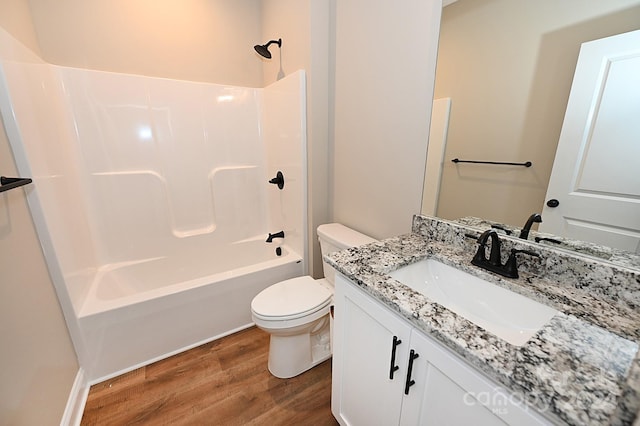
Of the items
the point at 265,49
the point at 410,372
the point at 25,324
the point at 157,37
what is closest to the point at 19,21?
the point at 157,37

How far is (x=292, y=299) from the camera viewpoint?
4.62ft

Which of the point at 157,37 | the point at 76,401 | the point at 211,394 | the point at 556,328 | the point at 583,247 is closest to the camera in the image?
the point at 556,328

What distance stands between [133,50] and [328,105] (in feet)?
4.84

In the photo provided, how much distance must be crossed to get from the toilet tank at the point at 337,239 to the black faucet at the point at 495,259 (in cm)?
62

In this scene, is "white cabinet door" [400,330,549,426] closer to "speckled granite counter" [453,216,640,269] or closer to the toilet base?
"speckled granite counter" [453,216,640,269]

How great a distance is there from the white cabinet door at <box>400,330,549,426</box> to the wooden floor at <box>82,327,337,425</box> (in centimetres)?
77

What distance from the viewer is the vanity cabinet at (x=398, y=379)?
55 cm

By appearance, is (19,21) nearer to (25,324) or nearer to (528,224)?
(25,324)

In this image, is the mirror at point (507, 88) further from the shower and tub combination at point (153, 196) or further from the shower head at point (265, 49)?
the shower head at point (265, 49)

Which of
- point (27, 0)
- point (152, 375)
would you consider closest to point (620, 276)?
point (152, 375)

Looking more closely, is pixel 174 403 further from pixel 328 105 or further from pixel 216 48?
pixel 216 48

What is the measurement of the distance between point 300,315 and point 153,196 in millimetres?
1559

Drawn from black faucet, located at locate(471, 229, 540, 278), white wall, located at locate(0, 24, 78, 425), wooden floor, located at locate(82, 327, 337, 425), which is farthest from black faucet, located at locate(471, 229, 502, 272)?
white wall, located at locate(0, 24, 78, 425)

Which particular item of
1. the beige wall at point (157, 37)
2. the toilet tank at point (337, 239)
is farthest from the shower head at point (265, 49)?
the toilet tank at point (337, 239)
